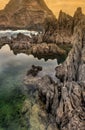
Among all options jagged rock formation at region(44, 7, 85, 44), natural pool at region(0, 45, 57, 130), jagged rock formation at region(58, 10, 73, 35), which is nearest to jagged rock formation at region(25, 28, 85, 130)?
natural pool at region(0, 45, 57, 130)

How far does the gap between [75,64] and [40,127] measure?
87.4 feet

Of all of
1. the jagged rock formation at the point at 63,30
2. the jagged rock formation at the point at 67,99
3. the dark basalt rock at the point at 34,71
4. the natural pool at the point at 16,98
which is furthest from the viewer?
the jagged rock formation at the point at 63,30

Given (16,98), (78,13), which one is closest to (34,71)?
(16,98)

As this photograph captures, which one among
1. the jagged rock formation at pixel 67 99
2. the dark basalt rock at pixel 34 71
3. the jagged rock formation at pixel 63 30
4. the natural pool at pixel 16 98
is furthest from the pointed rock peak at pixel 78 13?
the jagged rock formation at pixel 67 99

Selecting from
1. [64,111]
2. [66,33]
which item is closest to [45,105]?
[64,111]

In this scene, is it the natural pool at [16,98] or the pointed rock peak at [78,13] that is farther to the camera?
the pointed rock peak at [78,13]

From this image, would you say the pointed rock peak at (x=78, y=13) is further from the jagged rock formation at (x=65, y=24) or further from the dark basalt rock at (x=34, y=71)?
the dark basalt rock at (x=34, y=71)

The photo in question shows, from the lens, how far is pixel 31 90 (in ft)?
224

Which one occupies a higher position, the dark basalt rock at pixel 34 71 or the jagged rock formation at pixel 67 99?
the jagged rock formation at pixel 67 99

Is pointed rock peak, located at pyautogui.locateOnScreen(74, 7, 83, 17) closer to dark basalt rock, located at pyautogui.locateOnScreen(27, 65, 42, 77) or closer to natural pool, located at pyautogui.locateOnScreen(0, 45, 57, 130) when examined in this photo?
natural pool, located at pyautogui.locateOnScreen(0, 45, 57, 130)

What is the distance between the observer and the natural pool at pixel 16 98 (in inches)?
2095

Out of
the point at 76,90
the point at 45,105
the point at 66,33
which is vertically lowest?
the point at 66,33

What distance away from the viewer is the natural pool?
5321 centimetres

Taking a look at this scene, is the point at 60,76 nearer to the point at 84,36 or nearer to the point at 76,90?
the point at 84,36
